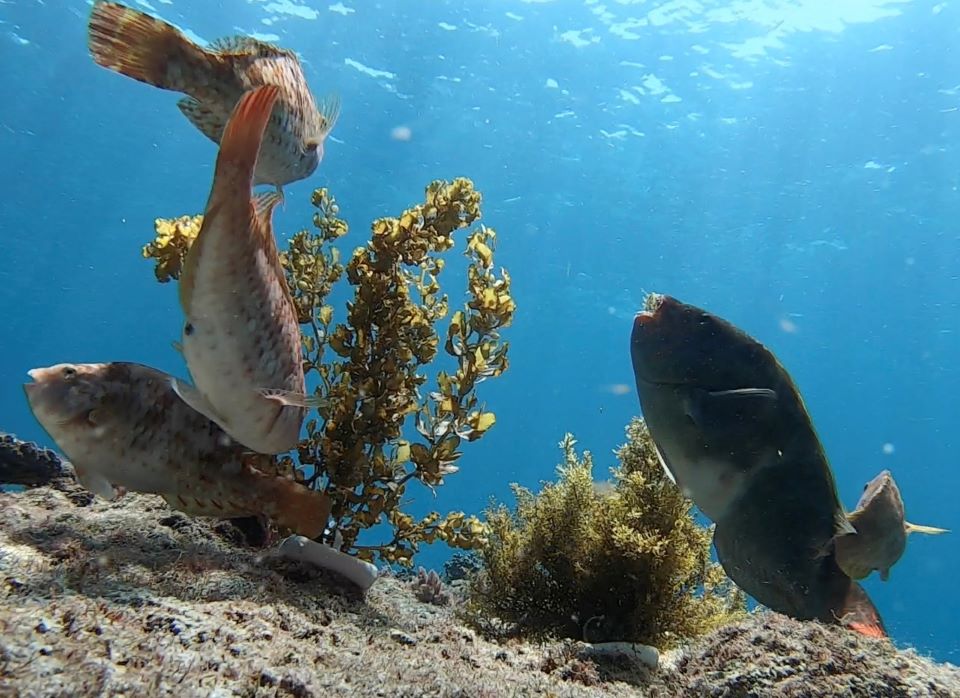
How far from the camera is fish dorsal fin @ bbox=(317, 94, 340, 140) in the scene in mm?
3842

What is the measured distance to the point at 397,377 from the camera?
4.16m

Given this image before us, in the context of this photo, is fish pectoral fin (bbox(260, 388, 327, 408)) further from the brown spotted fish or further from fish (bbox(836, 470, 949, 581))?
fish (bbox(836, 470, 949, 581))

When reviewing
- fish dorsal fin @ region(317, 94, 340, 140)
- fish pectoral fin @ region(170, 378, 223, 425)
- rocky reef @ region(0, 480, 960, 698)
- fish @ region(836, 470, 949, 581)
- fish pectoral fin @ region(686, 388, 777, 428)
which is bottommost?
rocky reef @ region(0, 480, 960, 698)

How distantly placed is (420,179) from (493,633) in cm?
3361

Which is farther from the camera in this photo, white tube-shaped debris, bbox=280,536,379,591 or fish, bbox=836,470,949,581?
white tube-shaped debris, bbox=280,536,379,591

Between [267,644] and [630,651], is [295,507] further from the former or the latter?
[630,651]

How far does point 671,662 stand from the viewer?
11.8 feet

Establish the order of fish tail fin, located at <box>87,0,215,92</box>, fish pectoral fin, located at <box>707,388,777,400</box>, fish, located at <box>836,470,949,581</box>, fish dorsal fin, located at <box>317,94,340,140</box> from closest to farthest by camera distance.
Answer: fish tail fin, located at <box>87,0,215,92</box>, fish, located at <box>836,470,949,581</box>, fish pectoral fin, located at <box>707,388,777,400</box>, fish dorsal fin, located at <box>317,94,340,140</box>

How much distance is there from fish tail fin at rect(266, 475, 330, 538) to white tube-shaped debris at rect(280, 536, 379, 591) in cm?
16

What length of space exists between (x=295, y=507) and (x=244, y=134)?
195 centimetres

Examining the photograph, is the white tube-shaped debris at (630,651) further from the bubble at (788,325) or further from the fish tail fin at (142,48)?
the bubble at (788,325)

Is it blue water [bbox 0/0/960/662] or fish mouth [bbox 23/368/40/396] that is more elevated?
blue water [bbox 0/0/960/662]

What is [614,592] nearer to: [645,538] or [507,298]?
[645,538]

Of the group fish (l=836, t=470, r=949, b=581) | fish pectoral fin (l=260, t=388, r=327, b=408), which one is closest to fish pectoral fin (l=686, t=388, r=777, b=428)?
fish (l=836, t=470, r=949, b=581)
